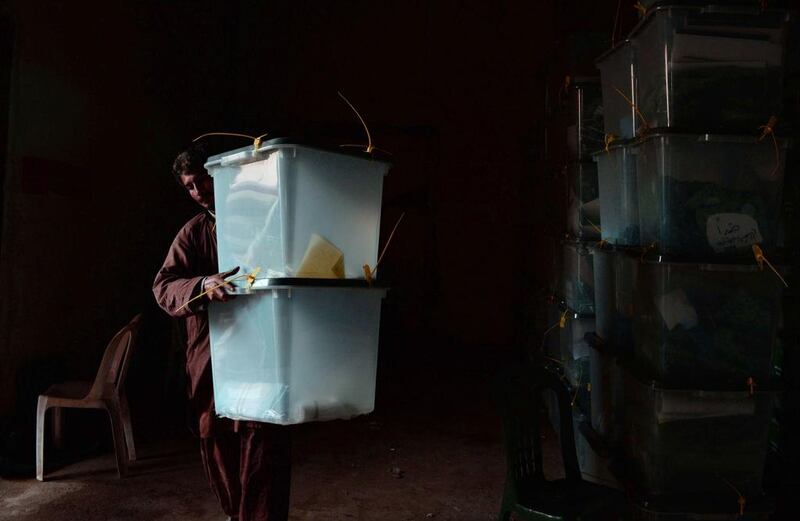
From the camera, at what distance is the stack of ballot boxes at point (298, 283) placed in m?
1.85

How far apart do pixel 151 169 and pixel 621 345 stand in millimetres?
3962

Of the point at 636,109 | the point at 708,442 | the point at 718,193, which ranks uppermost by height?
the point at 636,109

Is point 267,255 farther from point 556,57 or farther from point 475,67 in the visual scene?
point 475,67

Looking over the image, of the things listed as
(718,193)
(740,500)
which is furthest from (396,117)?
(740,500)

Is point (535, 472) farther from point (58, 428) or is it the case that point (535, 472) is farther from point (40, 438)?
point (58, 428)

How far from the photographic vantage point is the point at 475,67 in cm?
695

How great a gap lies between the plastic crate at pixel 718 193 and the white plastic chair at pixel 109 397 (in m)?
2.65

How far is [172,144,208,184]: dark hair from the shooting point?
2.32m

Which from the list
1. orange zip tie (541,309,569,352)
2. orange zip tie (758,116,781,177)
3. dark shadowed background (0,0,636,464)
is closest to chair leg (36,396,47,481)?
dark shadowed background (0,0,636,464)

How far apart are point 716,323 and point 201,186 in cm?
176

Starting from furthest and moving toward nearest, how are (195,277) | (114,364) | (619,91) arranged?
(114,364) < (619,91) < (195,277)

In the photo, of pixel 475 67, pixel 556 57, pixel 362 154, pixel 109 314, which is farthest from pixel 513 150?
pixel 362 154

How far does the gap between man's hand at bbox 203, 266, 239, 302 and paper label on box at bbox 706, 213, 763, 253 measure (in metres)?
1.47

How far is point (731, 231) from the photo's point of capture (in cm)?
216
